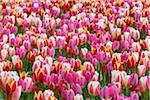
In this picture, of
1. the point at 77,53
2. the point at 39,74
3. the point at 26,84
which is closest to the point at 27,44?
the point at 77,53

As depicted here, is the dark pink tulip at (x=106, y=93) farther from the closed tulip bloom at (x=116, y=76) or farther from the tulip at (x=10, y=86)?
the tulip at (x=10, y=86)

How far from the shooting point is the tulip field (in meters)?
3.60

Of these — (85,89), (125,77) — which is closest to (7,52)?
(85,89)

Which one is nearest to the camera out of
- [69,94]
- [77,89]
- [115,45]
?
[69,94]

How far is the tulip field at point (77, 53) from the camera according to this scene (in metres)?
3.60

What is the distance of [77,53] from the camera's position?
15.7 feet

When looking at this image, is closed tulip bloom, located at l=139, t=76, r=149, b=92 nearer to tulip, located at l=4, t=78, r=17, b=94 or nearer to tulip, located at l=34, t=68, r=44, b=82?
tulip, located at l=34, t=68, r=44, b=82

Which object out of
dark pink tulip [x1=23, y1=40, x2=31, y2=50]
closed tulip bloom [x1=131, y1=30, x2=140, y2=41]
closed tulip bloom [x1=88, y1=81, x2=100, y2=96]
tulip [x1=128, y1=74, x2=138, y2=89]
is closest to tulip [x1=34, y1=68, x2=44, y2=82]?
closed tulip bloom [x1=88, y1=81, x2=100, y2=96]

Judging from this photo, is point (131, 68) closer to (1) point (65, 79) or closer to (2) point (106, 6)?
(1) point (65, 79)

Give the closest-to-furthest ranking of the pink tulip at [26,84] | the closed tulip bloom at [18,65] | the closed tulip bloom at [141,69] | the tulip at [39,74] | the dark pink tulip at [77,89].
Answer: the dark pink tulip at [77,89]
the pink tulip at [26,84]
the tulip at [39,74]
the closed tulip bloom at [141,69]
the closed tulip bloom at [18,65]

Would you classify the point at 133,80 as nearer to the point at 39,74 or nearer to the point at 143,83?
the point at 143,83

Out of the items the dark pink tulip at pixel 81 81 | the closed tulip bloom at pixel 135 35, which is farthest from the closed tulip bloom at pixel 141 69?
the closed tulip bloom at pixel 135 35

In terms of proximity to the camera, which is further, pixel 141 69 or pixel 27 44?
pixel 27 44

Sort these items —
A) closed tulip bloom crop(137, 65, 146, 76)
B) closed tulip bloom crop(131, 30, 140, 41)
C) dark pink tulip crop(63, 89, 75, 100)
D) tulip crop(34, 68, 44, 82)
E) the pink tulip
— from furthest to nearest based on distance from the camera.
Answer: closed tulip bloom crop(131, 30, 140, 41), closed tulip bloom crop(137, 65, 146, 76), tulip crop(34, 68, 44, 82), the pink tulip, dark pink tulip crop(63, 89, 75, 100)
